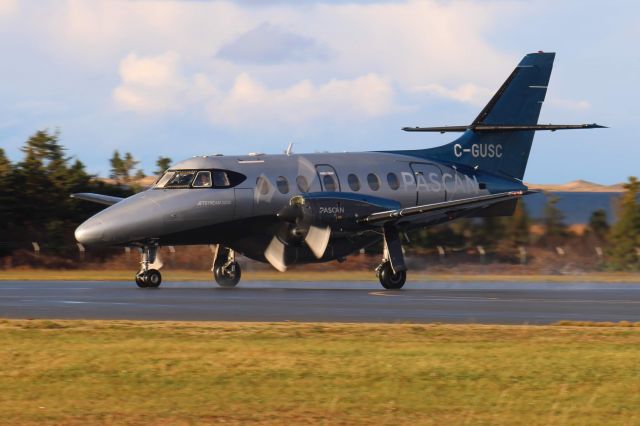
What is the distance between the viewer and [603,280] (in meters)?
36.9

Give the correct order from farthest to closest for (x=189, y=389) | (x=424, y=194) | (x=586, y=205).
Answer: (x=586, y=205) → (x=424, y=194) → (x=189, y=389)

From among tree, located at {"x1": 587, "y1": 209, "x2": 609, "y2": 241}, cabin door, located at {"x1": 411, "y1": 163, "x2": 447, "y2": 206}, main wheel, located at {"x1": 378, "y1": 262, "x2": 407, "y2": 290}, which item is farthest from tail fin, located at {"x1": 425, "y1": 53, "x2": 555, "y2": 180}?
tree, located at {"x1": 587, "y1": 209, "x2": 609, "y2": 241}

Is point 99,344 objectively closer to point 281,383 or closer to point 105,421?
point 281,383

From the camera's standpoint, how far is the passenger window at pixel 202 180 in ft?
98.1

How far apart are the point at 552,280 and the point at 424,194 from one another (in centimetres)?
572

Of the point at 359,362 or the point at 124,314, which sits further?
the point at 124,314

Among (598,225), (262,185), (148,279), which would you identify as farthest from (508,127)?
(148,279)

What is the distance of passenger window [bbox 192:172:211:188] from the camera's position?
29906 millimetres

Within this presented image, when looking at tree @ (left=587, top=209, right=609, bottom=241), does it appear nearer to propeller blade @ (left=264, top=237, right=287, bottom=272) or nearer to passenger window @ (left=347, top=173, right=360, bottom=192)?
passenger window @ (left=347, top=173, right=360, bottom=192)

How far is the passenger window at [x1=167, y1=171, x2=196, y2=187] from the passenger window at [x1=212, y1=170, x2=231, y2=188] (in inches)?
22.5

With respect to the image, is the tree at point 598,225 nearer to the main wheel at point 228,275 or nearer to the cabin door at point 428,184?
the cabin door at point 428,184

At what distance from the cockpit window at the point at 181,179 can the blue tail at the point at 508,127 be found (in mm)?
8363

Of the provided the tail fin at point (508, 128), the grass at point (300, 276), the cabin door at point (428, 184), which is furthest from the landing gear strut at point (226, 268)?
the tail fin at point (508, 128)

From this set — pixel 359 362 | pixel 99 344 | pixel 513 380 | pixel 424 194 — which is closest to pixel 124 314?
pixel 99 344
